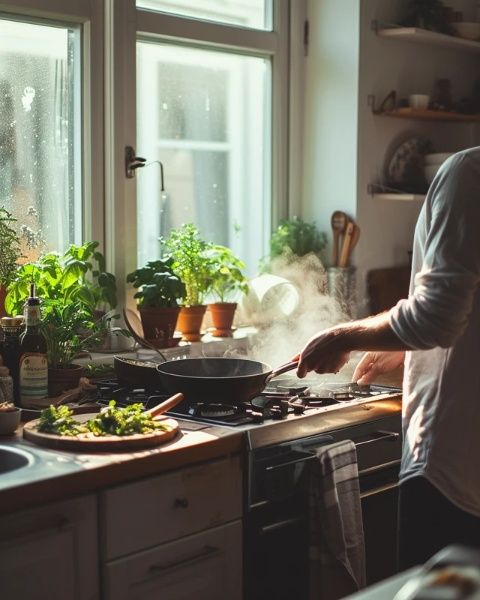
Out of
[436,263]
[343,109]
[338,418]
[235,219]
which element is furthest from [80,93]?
[436,263]

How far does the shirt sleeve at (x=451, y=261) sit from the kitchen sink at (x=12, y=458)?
0.84 m

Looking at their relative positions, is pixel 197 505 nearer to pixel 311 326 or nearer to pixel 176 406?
pixel 176 406

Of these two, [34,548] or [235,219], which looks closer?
[34,548]

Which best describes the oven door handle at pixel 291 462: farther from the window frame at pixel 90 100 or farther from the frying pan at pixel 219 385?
the window frame at pixel 90 100

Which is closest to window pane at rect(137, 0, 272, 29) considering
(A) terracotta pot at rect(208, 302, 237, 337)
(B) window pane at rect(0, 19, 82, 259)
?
(B) window pane at rect(0, 19, 82, 259)

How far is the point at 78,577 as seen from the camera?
6.52 ft

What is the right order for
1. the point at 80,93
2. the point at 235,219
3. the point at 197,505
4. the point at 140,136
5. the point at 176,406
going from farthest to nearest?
the point at 235,219
the point at 140,136
the point at 80,93
the point at 176,406
the point at 197,505

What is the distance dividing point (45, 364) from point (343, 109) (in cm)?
168

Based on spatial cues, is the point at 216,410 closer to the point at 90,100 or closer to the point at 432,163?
the point at 90,100

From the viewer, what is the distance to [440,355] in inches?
83.5

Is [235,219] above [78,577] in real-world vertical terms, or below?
above

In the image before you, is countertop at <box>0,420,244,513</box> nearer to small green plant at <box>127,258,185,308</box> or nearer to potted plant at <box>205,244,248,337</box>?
small green plant at <box>127,258,185,308</box>

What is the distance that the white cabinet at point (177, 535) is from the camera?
2.04 metres

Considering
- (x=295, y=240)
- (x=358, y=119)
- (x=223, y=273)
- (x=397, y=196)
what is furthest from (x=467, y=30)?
(x=223, y=273)
